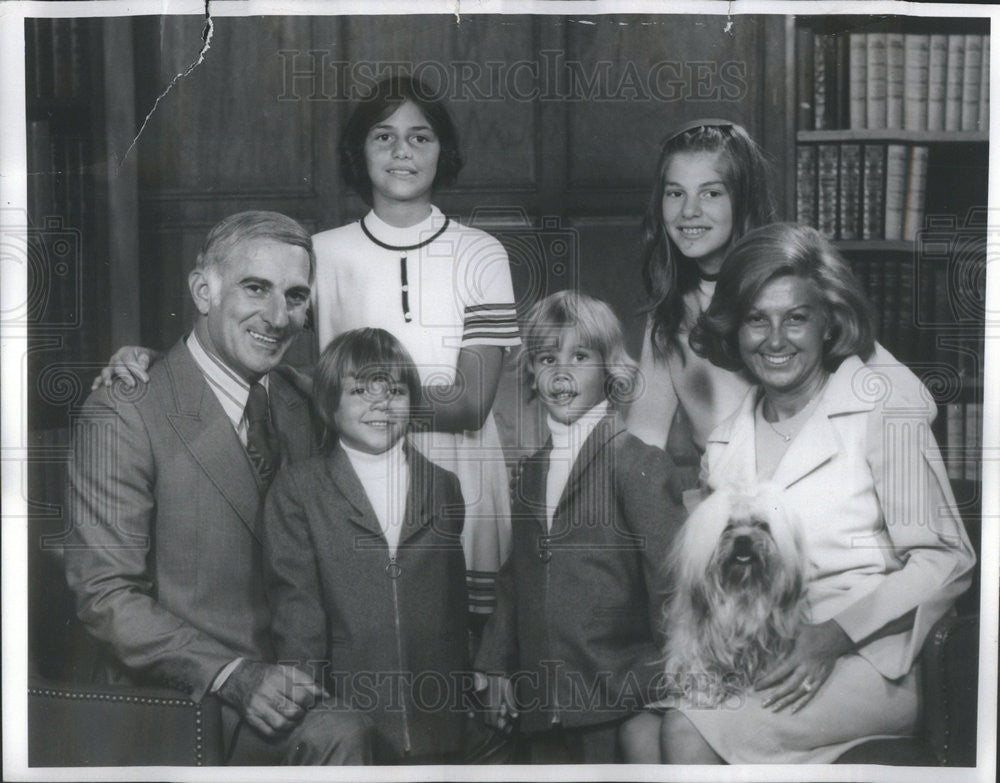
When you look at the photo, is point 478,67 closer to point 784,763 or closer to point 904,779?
point 784,763

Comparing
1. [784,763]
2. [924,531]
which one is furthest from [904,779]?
[924,531]

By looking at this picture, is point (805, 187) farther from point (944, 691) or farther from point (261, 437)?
point (261, 437)

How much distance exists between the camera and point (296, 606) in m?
2.29

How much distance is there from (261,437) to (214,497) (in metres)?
0.16

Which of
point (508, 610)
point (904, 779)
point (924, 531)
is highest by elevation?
point (924, 531)

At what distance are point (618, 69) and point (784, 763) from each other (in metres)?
1.55

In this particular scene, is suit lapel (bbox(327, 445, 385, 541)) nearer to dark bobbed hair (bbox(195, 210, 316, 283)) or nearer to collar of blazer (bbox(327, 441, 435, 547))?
collar of blazer (bbox(327, 441, 435, 547))

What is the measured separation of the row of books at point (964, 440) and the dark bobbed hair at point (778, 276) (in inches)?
9.5

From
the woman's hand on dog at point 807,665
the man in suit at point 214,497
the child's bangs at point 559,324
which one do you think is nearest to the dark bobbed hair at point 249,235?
the man in suit at point 214,497

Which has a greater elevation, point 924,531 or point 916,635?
point 924,531

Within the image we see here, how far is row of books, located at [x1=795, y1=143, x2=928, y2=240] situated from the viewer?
2338 millimetres

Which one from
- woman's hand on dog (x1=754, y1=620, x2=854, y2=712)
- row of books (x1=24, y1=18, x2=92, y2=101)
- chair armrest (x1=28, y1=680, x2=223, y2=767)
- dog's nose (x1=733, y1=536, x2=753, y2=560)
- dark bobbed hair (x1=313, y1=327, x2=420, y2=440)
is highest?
row of books (x1=24, y1=18, x2=92, y2=101)

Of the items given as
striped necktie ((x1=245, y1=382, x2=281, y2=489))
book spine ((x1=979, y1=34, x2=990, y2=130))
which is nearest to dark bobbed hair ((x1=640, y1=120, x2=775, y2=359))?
book spine ((x1=979, y1=34, x2=990, y2=130))

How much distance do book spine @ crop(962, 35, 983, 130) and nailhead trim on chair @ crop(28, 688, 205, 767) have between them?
2096mm
